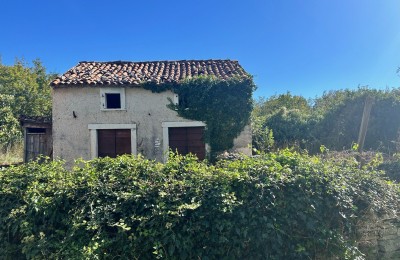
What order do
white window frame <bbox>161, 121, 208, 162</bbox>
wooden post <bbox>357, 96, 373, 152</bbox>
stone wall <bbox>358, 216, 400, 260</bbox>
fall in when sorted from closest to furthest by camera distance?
stone wall <bbox>358, 216, 400, 260</bbox> < wooden post <bbox>357, 96, 373, 152</bbox> < white window frame <bbox>161, 121, 208, 162</bbox>

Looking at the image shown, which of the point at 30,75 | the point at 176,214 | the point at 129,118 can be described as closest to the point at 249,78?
the point at 129,118

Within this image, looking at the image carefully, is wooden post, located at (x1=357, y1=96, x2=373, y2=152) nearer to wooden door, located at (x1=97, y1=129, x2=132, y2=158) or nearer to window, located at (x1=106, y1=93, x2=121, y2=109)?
wooden door, located at (x1=97, y1=129, x2=132, y2=158)

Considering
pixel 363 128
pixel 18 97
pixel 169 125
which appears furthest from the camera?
pixel 18 97

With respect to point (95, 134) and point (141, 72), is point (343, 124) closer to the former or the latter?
point (141, 72)

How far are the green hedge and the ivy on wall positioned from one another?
7738 mm

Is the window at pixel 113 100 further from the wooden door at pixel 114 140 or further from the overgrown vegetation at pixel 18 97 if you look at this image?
the overgrown vegetation at pixel 18 97

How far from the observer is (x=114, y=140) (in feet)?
37.8

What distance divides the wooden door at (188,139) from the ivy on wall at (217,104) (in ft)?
1.26

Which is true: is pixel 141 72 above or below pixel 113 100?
above

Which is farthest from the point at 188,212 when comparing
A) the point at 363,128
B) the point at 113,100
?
the point at 113,100

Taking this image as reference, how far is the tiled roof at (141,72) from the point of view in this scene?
11312 millimetres

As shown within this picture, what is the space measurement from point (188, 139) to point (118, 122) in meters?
3.25

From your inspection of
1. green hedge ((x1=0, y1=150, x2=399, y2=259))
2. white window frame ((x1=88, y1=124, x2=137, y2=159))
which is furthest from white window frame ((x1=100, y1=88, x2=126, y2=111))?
green hedge ((x1=0, y1=150, x2=399, y2=259))

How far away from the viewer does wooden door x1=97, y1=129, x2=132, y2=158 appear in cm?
1148
